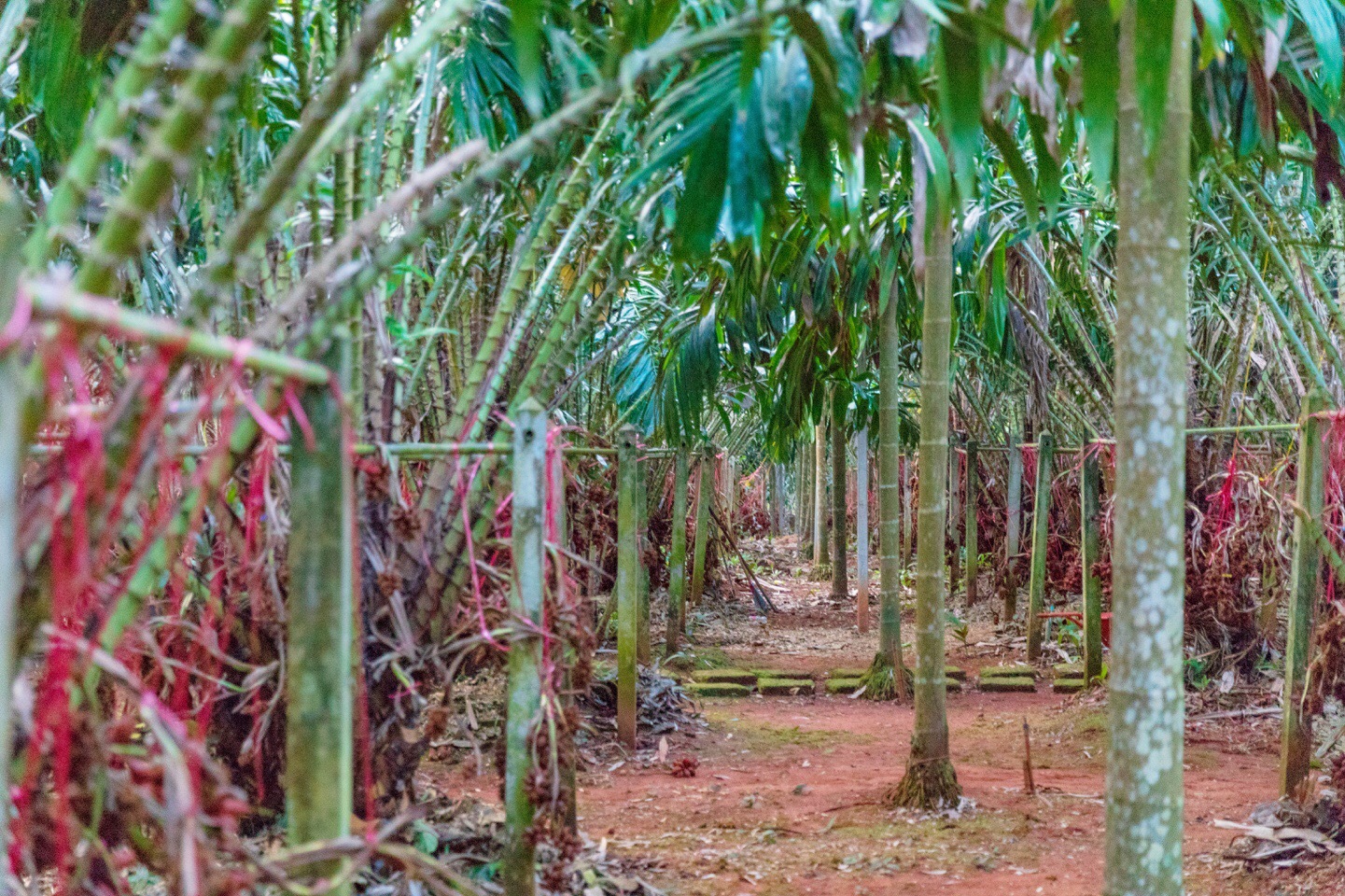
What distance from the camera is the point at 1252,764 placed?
5.50 meters

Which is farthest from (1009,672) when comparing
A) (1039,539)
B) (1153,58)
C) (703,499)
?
(1153,58)

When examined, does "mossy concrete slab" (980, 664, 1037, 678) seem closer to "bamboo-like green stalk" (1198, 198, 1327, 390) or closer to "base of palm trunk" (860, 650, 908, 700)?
"base of palm trunk" (860, 650, 908, 700)

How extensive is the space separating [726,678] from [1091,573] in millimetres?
2454

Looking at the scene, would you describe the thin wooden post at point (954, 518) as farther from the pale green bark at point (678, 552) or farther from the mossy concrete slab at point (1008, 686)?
the pale green bark at point (678, 552)

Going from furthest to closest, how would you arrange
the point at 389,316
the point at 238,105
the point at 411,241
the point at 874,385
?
1. the point at 874,385
2. the point at 389,316
3. the point at 238,105
4. the point at 411,241

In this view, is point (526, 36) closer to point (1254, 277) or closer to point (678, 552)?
point (1254, 277)

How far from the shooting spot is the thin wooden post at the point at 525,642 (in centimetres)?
287

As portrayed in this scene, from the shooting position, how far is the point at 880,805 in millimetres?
4824

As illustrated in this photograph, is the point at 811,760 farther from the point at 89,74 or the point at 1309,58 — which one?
the point at 89,74

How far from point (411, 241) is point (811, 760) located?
488 centimetres

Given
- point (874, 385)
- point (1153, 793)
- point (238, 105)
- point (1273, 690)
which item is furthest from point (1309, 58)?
point (874, 385)

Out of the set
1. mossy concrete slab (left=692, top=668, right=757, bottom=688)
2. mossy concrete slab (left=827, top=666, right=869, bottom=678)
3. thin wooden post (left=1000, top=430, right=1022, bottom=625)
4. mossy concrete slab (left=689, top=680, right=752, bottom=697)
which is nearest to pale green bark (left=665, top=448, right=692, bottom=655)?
mossy concrete slab (left=692, top=668, right=757, bottom=688)

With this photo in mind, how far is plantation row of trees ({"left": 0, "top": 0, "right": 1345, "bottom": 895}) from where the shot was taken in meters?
1.48

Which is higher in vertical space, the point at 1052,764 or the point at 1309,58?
the point at 1309,58
